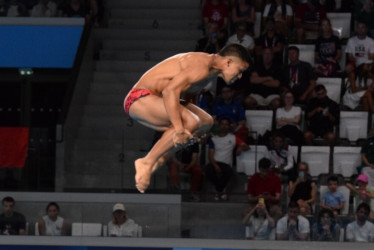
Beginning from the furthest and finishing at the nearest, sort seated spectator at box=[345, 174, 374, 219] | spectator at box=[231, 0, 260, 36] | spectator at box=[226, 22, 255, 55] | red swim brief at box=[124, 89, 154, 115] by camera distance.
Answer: spectator at box=[231, 0, 260, 36]
spectator at box=[226, 22, 255, 55]
seated spectator at box=[345, 174, 374, 219]
red swim brief at box=[124, 89, 154, 115]

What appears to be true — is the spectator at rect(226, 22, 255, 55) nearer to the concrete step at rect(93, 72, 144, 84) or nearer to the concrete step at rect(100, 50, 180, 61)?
the concrete step at rect(100, 50, 180, 61)

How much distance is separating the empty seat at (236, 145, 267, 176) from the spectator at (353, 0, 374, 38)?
9.57ft

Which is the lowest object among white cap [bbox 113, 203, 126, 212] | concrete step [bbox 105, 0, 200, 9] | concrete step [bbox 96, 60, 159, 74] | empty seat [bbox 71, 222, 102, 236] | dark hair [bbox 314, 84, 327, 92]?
empty seat [bbox 71, 222, 102, 236]

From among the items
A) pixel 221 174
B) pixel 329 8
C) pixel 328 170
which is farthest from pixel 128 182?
pixel 329 8

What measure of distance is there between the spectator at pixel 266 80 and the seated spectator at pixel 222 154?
1.01 metres

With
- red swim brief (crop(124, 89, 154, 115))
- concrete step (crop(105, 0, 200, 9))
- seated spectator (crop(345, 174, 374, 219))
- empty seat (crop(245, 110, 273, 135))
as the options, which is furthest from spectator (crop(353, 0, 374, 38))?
red swim brief (crop(124, 89, 154, 115))

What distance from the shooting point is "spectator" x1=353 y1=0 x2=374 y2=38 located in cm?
2030

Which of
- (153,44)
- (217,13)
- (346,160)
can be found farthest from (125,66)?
(346,160)

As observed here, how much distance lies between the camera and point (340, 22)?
2064cm

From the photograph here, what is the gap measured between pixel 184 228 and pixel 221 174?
68.8 inches

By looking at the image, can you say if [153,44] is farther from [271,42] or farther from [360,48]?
[360,48]

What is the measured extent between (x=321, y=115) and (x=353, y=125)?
0.50 metres

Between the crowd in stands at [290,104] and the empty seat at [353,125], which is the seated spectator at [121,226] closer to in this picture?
the crowd in stands at [290,104]

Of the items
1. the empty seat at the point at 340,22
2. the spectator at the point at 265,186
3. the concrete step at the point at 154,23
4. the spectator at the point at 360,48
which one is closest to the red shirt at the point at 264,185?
the spectator at the point at 265,186
